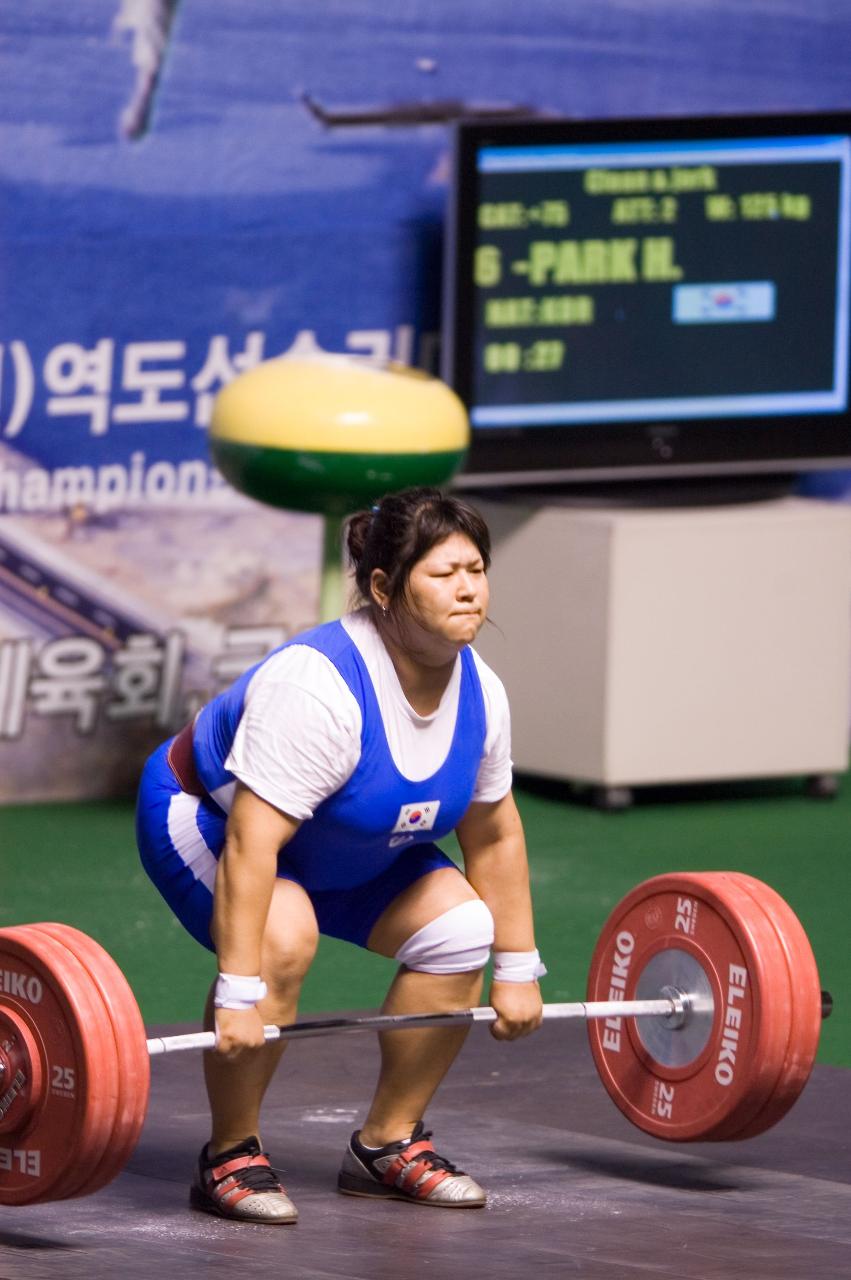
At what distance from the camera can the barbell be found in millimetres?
2910

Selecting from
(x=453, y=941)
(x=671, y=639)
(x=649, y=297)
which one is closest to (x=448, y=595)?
(x=453, y=941)

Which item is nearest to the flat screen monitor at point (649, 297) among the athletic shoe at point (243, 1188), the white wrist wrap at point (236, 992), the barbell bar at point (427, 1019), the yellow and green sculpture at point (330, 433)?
the yellow and green sculpture at point (330, 433)

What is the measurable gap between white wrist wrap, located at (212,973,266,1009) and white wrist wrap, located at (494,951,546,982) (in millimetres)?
387

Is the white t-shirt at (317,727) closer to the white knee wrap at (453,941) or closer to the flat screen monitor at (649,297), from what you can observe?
the white knee wrap at (453,941)

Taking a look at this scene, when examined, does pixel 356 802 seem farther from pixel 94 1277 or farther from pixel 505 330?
pixel 505 330

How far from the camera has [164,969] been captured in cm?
464

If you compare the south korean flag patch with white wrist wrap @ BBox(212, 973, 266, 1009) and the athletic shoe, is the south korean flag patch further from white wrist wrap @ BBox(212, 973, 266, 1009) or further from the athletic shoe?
the athletic shoe

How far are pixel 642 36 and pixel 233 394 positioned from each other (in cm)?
186

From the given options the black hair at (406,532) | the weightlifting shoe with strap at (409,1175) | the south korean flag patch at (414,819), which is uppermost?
the black hair at (406,532)

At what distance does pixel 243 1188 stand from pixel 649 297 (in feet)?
11.3

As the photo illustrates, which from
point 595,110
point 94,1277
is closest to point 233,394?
point 595,110

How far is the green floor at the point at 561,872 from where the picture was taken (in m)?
4.58

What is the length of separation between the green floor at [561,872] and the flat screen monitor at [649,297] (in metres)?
0.84

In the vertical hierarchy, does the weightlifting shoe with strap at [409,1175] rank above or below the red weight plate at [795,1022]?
below
